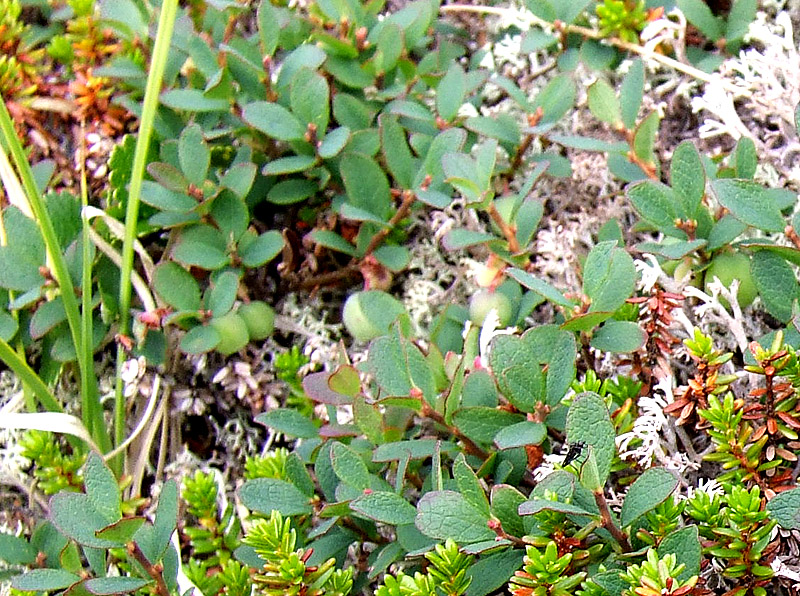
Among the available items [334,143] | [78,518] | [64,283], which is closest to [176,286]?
[64,283]

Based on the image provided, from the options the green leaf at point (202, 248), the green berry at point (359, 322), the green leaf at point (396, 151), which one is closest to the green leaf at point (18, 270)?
the green leaf at point (202, 248)

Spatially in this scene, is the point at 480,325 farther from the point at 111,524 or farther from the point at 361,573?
the point at 111,524

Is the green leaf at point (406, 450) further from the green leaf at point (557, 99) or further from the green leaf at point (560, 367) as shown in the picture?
the green leaf at point (557, 99)

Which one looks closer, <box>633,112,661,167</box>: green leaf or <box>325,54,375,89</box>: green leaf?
<box>633,112,661,167</box>: green leaf

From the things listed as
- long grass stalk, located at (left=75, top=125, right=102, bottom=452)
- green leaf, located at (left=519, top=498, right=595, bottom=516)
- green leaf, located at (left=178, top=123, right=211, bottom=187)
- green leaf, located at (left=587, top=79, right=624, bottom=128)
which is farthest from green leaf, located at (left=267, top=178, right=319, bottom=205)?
green leaf, located at (left=519, top=498, right=595, bottom=516)

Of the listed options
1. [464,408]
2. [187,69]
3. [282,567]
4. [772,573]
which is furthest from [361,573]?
[187,69]

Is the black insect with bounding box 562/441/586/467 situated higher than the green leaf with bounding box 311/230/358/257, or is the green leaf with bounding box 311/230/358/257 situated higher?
the green leaf with bounding box 311/230/358/257

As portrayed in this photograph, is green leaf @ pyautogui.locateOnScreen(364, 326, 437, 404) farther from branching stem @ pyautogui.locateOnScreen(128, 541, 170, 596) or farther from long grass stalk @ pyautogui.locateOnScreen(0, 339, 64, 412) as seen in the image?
long grass stalk @ pyautogui.locateOnScreen(0, 339, 64, 412)
